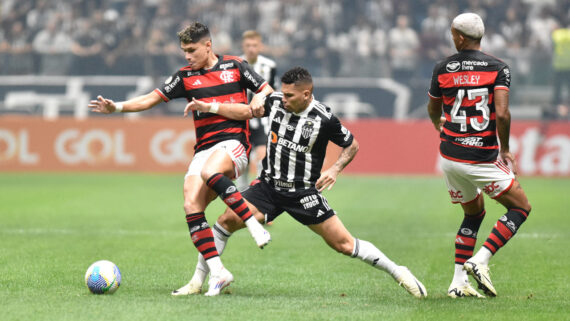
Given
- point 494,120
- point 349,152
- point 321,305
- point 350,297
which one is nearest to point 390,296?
point 350,297

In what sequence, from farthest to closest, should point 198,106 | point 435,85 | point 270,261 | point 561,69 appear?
point 561,69, point 270,261, point 435,85, point 198,106

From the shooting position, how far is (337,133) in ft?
23.5

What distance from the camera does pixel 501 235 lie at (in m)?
7.16

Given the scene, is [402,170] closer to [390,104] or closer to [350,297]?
[390,104]

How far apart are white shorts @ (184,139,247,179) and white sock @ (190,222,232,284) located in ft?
1.75

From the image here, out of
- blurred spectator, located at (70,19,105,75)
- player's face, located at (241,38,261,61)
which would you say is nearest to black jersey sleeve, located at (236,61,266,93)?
player's face, located at (241,38,261,61)

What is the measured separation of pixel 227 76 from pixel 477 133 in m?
2.35

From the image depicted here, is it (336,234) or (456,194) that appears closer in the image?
(336,234)

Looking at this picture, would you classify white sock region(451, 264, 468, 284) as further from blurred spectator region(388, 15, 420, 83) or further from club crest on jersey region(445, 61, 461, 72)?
blurred spectator region(388, 15, 420, 83)

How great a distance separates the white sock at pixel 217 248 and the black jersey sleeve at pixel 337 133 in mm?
1294

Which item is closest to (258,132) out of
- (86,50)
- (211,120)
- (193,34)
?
(211,120)

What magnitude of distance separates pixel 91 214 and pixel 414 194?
664cm

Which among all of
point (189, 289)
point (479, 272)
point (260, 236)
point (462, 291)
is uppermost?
point (260, 236)

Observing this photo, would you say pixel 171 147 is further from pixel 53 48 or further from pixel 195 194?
pixel 195 194
